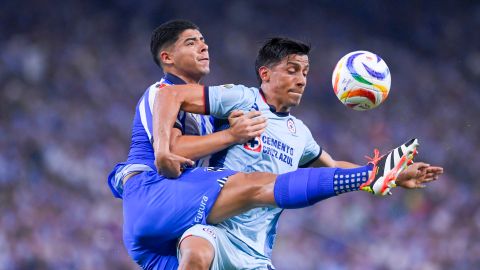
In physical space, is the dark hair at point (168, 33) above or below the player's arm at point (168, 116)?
above

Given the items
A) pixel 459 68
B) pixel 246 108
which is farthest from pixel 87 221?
pixel 459 68

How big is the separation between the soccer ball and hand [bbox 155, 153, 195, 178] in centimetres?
112

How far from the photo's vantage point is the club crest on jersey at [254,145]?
549cm

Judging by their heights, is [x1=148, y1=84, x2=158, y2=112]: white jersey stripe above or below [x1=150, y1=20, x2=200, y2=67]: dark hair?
below

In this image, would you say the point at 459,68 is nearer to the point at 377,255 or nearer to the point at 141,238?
the point at 377,255

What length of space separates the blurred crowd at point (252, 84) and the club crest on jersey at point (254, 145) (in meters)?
5.92

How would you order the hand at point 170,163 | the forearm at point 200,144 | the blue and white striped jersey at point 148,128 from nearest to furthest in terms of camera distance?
the hand at point 170,163, the forearm at point 200,144, the blue and white striped jersey at point 148,128

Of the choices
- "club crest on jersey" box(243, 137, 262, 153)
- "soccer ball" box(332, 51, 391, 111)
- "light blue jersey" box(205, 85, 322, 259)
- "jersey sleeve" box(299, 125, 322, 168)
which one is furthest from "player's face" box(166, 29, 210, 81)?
"soccer ball" box(332, 51, 391, 111)

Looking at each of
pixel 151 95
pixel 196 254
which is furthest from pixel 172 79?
pixel 196 254

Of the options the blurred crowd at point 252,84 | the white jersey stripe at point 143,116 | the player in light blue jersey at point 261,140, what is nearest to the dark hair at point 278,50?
the player in light blue jersey at point 261,140

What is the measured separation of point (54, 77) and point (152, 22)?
236cm

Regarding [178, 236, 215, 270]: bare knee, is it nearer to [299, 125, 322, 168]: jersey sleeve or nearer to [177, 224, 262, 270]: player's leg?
[177, 224, 262, 270]: player's leg

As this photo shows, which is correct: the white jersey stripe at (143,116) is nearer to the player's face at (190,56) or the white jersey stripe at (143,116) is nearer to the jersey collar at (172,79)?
the jersey collar at (172,79)

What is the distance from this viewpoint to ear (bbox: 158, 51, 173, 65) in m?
6.07
